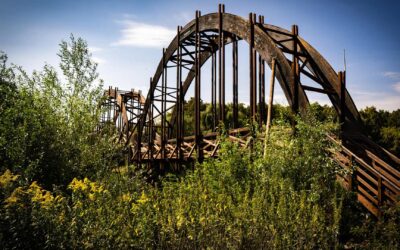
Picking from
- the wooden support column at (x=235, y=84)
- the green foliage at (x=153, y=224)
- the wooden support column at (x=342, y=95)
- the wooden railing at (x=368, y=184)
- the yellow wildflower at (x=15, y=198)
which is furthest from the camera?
the wooden support column at (x=235, y=84)

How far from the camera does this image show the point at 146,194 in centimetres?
424

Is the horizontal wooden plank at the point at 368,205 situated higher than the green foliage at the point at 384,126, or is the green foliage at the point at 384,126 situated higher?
the green foliage at the point at 384,126

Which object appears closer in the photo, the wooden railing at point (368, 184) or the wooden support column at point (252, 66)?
the wooden railing at point (368, 184)

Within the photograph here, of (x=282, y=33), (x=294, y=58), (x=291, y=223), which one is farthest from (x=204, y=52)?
(x=291, y=223)

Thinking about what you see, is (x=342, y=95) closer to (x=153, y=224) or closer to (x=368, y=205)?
(x=368, y=205)

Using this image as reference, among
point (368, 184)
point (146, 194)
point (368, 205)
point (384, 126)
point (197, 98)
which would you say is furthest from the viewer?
point (384, 126)

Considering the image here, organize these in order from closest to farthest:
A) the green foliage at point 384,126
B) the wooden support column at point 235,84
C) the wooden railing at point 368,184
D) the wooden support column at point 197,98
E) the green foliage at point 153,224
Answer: the green foliage at point 153,224 → the wooden railing at point 368,184 → the wooden support column at point 235,84 → the wooden support column at point 197,98 → the green foliage at point 384,126

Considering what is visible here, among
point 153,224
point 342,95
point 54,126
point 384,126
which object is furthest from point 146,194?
point 384,126

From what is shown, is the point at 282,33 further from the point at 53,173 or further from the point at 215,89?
the point at 53,173

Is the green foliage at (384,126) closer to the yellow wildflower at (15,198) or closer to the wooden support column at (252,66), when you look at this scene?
the wooden support column at (252,66)

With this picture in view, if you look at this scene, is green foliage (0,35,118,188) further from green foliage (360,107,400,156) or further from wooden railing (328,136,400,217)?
green foliage (360,107,400,156)

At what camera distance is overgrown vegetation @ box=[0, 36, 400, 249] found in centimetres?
330

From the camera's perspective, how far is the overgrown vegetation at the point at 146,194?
3.30 m

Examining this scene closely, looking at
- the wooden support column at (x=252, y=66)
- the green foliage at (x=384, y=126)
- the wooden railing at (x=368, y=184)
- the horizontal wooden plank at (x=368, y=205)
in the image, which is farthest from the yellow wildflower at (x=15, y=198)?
the green foliage at (x=384, y=126)
